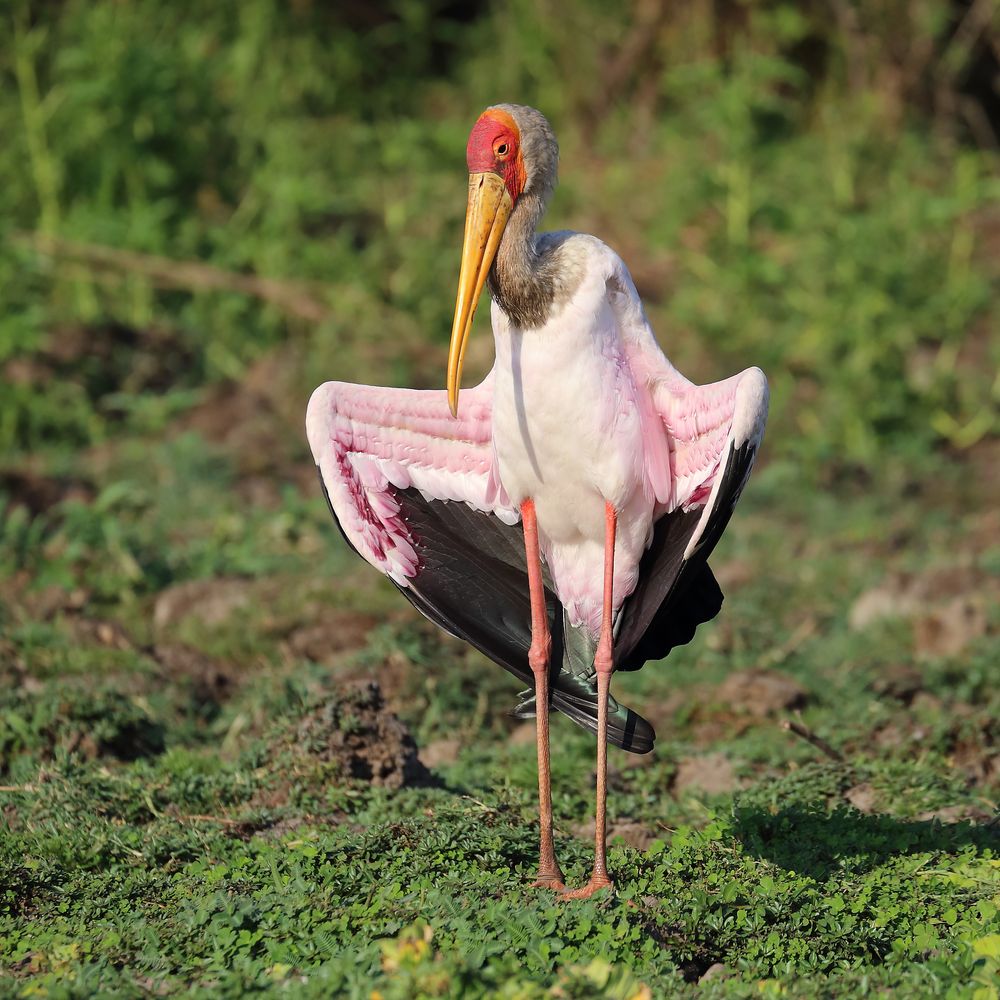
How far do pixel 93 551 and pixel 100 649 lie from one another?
1015 mm

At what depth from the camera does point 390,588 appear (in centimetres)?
636

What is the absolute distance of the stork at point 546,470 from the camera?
3.75 meters

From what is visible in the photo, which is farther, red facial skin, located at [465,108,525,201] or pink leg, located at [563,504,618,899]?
red facial skin, located at [465,108,525,201]

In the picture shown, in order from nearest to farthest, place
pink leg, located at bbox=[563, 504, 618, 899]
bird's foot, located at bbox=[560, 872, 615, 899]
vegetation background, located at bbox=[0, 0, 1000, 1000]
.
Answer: vegetation background, located at bbox=[0, 0, 1000, 1000] → bird's foot, located at bbox=[560, 872, 615, 899] → pink leg, located at bbox=[563, 504, 618, 899]

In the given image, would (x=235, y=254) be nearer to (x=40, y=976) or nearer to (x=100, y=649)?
(x=100, y=649)

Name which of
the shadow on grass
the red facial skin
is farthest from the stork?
the shadow on grass

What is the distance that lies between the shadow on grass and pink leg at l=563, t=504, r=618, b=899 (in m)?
0.46

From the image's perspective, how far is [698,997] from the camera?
2982 mm

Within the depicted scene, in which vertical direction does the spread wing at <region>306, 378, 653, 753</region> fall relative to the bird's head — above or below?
below

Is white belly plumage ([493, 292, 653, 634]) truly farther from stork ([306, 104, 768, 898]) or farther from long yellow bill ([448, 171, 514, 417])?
long yellow bill ([448, 171, 514, 417])

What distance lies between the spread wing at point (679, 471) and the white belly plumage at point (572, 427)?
6 centimetres

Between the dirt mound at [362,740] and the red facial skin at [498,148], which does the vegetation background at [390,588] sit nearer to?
the dirt mound at [362,740]

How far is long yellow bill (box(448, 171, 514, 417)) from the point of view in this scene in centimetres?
377

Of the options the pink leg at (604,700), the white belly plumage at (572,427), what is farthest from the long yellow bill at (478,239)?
the pink leg at (604,700)
